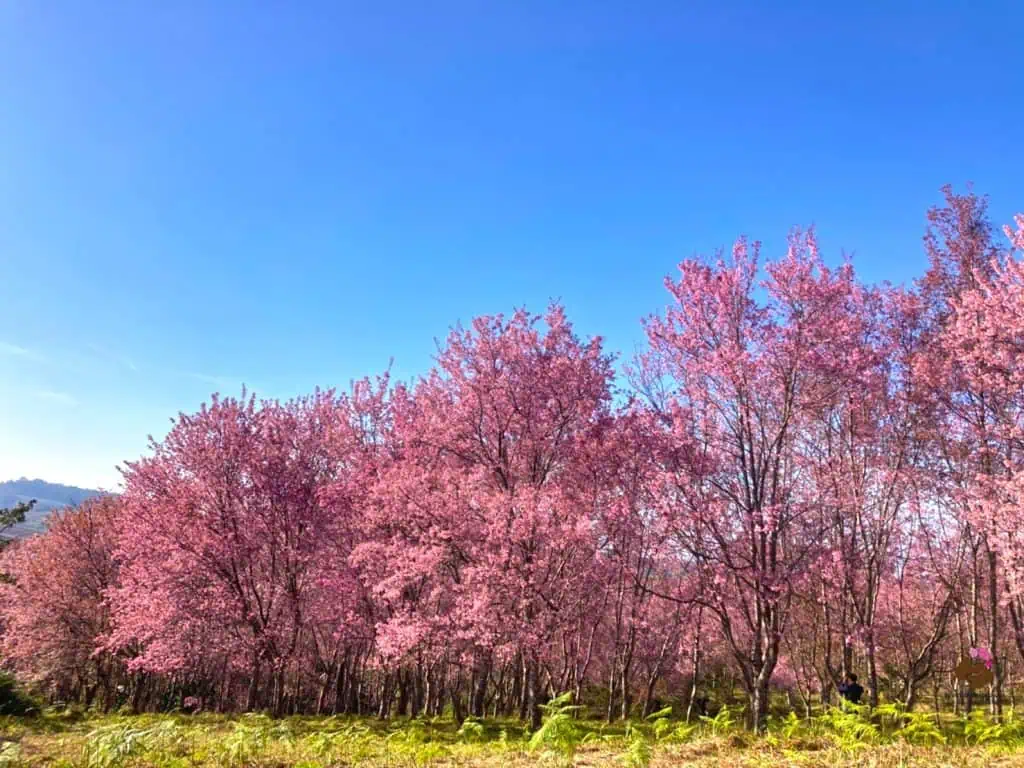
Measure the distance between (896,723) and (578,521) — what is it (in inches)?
388

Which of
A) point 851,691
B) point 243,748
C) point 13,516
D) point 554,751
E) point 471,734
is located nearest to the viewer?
point 554,751

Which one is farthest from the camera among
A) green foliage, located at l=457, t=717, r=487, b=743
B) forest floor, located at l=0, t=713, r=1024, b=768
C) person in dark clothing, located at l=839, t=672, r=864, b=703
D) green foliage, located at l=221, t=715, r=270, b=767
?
green foliage, located at l=457, t=717, r=487, b=743

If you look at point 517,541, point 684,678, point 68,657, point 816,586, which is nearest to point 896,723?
point 816,586

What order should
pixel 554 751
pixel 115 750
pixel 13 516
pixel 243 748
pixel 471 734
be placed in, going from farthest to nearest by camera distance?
pixel 13 516 → pixel 471 734 → pixel 243 748 → pixel 115 750 → pixel 554 751

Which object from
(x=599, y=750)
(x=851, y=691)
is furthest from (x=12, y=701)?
(x=851, y=691)

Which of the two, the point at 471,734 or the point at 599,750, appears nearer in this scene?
the point at 599,750

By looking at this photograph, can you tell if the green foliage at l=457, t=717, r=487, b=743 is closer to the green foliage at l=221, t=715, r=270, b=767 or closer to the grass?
the grass

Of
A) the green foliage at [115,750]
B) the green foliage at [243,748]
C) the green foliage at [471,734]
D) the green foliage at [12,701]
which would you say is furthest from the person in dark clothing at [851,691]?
the green foliage at [12,701]

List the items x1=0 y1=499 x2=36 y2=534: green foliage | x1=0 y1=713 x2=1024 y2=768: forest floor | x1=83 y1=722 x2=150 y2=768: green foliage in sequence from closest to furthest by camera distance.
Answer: x1=0 y1=713 x2=1024 y2=768: forest floor → x1=83 y1=722 x2=150 y2=768: green foliage → x1=0 y1=499 x2=36 y2=534: green foliage

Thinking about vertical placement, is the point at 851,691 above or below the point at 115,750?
above

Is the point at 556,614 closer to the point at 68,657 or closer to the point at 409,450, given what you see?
the point at 409,450

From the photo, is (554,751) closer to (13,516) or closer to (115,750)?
(115,750)

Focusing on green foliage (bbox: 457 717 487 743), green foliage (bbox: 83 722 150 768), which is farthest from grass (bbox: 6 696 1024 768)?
green foliage (bbox: 457 717 487 743)

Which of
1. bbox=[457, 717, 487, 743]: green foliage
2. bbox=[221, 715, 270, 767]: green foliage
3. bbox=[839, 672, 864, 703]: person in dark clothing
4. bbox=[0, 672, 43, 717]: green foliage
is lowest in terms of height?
bbox=[0, 672, 43, 717]: green foliage
